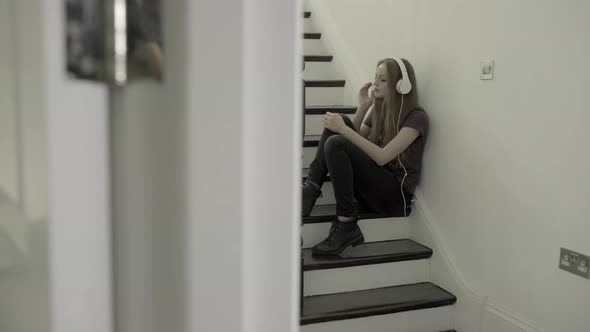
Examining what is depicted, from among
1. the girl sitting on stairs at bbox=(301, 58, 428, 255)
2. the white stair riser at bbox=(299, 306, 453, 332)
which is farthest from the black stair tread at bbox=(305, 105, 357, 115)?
the white stair riser at bbox=(299, 306, 453, 332)

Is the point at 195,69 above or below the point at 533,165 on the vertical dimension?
above

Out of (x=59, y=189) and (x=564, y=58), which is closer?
(x=59, y=189)

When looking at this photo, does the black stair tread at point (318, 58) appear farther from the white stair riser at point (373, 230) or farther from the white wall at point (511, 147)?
the white stair riser at point (373, 230)

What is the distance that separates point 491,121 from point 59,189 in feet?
7.49

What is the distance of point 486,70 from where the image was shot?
7.63 ft

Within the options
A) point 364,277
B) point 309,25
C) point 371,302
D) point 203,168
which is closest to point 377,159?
point 364,277

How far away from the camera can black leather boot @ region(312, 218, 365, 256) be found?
2570 millimetres

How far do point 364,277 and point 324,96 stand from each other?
1.46 m

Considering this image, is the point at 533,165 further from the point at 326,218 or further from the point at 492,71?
the point at 326,218

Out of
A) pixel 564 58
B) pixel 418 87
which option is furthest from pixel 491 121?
pixel 418 87

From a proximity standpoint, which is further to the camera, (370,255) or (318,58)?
(318,58)

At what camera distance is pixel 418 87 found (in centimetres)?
290

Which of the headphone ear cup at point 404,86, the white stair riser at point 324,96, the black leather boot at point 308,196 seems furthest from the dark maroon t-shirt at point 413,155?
the white stair riser at point 324,96

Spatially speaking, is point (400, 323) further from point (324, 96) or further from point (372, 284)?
point (324, 96)
